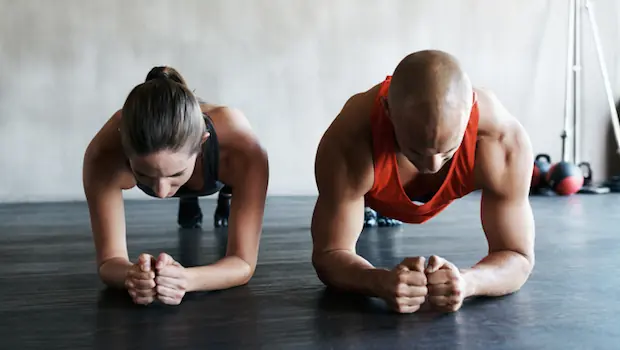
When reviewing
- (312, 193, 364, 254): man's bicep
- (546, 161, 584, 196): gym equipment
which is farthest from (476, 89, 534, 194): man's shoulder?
(546, 161, 584, 196): gym equipment

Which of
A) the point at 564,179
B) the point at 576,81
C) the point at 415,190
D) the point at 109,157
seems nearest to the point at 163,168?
the point at 109,157

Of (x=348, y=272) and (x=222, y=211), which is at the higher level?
(x=348, y=272)

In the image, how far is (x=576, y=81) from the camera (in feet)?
12.9

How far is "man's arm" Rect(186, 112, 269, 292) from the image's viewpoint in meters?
1.30

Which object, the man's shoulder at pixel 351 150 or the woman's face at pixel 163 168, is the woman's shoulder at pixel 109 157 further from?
the man's shoulder at pixel 351 150

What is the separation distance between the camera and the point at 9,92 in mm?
3123

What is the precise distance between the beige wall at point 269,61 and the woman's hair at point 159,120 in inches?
90.4

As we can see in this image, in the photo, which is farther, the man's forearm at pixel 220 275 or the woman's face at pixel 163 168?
the man's forearm at pixel 220 275

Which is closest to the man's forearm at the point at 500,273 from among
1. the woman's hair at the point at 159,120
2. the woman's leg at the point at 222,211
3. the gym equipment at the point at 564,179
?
the woman's hair at the point at 159,120

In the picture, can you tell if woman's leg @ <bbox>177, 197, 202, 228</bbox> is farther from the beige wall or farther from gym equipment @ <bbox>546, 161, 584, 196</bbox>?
gym equipment @ <bbox>546, 161, 584, 196</bbox>

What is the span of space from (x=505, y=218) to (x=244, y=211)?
52cm

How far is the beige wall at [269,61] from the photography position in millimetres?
3162

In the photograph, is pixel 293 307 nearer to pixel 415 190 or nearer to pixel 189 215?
pixel 415 190

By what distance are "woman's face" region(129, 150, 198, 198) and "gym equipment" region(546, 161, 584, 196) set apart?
2.69m
